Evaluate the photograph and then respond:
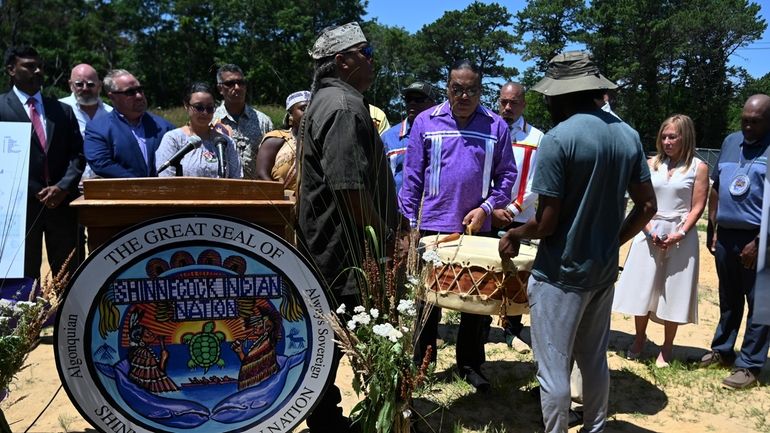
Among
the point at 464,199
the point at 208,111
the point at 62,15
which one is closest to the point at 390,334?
the point at 464,199

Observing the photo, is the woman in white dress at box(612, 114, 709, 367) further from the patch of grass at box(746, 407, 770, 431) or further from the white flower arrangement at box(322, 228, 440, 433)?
the white flower arrangement at box(322, 228, 440, 433)

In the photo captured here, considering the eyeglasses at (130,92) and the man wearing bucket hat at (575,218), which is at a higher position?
the eyeglasses at (130,92)

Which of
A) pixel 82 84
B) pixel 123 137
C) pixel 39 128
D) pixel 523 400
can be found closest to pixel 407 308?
pixel 523 400

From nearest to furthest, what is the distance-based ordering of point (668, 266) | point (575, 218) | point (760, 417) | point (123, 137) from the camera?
point (575, 218) < point (760, 417) < point (123, 137) < point (668, 266)

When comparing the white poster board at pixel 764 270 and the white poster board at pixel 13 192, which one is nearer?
the white poster board at pixel 13 192

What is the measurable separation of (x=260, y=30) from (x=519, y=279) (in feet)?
208

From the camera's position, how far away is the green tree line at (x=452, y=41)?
50.3 metres

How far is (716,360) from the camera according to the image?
516 cm

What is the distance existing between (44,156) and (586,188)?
436cm

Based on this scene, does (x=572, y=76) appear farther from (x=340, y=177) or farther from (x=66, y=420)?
(x=66, y=420)

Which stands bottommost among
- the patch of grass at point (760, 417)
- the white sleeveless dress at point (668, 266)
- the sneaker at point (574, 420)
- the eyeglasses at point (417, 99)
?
the patch of grass at point (760, 417)

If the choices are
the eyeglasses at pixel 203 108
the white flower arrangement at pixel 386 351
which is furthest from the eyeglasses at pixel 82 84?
the white flower arrangement at pixel 386 351

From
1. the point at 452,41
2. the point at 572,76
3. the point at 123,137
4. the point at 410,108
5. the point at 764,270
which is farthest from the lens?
the point at 452,41

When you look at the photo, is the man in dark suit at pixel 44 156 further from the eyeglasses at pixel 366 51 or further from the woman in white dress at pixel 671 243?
the woman in white dress at pixel 671 243
